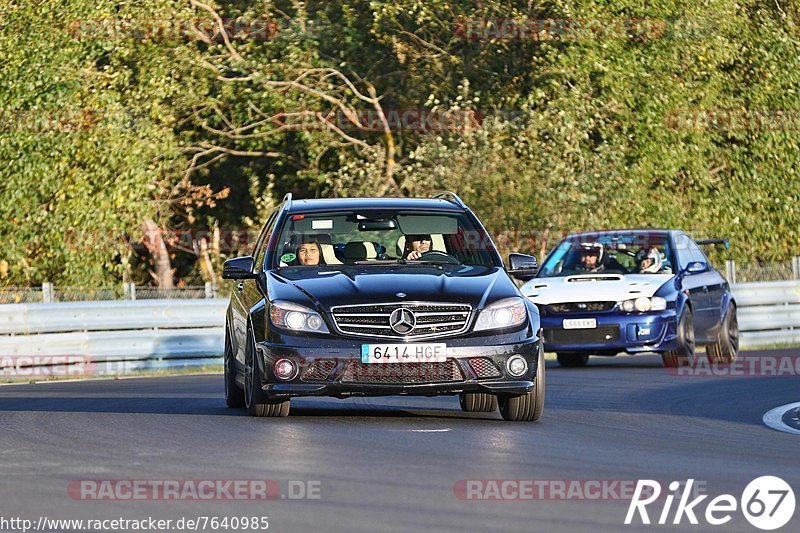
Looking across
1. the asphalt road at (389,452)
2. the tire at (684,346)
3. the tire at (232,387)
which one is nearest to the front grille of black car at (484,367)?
the asphalt road at (389,452)

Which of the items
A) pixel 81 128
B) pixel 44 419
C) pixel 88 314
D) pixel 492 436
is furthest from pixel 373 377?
pixel 81 128

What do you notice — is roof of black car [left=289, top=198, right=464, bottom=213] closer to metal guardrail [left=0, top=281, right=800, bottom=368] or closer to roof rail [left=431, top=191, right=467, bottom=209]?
roof rail [left=431, top=191, right=467, bottom=209]

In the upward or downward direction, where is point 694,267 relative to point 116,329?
upward

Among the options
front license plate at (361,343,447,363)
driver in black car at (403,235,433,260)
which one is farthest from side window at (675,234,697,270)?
front license plate at (361,343,447,363)

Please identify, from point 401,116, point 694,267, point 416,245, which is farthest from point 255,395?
point 401,116

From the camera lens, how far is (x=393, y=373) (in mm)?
12156

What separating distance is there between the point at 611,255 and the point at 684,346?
1825 millimetres

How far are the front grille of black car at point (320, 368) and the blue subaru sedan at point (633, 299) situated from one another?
28.4 feet

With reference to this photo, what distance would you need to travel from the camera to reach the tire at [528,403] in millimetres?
12688

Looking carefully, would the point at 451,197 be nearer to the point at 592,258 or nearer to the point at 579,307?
the point at 579,307

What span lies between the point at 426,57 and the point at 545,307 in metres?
15.3

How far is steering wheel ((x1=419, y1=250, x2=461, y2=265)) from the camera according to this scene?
1350 centimetres

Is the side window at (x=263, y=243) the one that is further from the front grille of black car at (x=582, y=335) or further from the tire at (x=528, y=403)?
the front grille of black car at (x=582, y=335)

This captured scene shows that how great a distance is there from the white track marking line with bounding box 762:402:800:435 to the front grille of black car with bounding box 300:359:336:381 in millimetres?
3235
